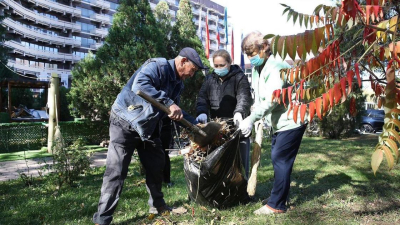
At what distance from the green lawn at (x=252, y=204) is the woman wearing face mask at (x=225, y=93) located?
795mm

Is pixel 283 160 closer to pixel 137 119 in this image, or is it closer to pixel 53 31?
pixel 137 119

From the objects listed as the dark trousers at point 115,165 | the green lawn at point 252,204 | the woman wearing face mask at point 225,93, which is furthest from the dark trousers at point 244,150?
the dark trousers at point 115,165

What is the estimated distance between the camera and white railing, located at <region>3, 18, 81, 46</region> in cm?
3991

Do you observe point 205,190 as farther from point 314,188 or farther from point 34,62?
point 34,62

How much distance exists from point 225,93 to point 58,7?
161ft

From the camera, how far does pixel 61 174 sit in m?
4.60

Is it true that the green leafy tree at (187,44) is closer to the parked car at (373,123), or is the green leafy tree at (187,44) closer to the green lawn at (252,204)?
the green lawn at (252,204)

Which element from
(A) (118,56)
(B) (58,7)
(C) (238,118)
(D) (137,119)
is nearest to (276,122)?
(C) (238,118)

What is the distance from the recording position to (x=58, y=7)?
46094 mm

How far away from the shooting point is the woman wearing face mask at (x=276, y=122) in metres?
3.03

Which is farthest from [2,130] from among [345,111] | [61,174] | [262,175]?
[345,111]

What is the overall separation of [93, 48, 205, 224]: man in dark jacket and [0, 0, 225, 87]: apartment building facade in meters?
37.8

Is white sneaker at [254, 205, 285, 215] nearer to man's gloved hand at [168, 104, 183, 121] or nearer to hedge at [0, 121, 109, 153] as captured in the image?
man's gloved hand at [168, 104, 183, 121]

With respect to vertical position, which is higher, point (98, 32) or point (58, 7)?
point (58, 7)
